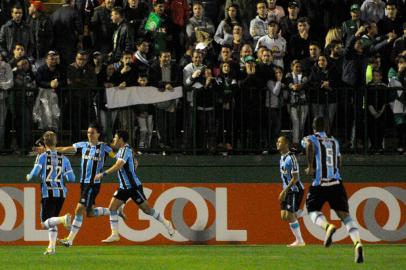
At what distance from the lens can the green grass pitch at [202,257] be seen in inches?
570

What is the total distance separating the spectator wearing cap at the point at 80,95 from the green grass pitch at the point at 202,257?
7.25 ft

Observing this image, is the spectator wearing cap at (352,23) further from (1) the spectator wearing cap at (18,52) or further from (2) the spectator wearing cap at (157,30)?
(1) the spectator wearing cap at (18,52)

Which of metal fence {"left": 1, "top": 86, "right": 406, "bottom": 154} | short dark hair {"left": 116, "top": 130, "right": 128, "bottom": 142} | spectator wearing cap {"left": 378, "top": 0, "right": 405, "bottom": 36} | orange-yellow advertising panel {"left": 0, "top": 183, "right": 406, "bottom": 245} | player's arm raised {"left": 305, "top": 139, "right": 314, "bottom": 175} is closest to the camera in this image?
player's arm raised {"left": 305, "top": 139, "right": 314, "bottom": 175}

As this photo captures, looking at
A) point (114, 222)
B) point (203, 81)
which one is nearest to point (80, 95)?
point (203, 81)

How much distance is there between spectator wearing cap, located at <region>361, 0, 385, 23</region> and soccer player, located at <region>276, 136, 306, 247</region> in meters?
3.95

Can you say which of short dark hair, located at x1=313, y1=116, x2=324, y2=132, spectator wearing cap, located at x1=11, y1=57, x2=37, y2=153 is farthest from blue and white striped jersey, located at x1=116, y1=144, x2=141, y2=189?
short dark hair, located at x1=313, y1=116, x2=324, y2=132

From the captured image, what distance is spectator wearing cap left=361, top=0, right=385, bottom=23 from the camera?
70.1ft

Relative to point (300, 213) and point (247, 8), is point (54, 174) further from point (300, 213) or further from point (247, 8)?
point (247, 8)

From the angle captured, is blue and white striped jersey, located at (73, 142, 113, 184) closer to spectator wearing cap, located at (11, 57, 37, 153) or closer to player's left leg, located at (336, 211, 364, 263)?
spectator wearing cap, located at (11, 57, 37, 153)

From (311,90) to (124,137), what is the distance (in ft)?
11.4

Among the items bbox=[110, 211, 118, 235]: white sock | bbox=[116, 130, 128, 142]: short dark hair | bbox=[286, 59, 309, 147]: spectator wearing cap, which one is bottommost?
bbox=[110, 211, 118, 235]: white sock

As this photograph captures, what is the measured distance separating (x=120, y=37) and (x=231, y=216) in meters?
3.81

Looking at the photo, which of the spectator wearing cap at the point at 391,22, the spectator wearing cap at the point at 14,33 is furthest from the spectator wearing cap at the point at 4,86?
the spectator wearing cap at the point at 391,22

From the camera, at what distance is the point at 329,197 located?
611 inches
